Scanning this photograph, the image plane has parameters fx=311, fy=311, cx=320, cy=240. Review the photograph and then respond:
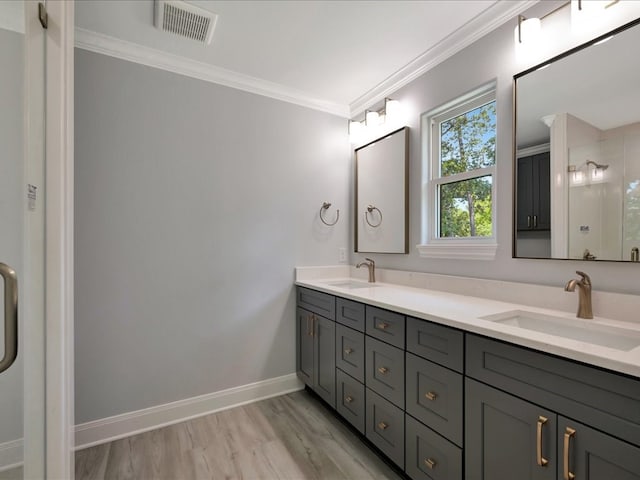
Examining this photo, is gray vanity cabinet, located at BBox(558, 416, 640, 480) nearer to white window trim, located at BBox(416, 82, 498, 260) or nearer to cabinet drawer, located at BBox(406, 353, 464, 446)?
cabinet drawer, located at BBox(406, 353, 464, 446)

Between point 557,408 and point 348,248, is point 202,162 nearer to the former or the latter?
point 348,248

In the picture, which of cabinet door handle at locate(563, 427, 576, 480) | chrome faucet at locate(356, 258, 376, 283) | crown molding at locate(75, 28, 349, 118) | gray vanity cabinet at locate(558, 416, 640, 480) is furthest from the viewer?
chrome faucet at locate(356, 258, 376, 283)

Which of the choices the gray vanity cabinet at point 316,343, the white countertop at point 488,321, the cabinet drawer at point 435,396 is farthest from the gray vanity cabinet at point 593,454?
the gray vanity cabinet at point 316,343

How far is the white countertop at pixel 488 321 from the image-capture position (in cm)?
88

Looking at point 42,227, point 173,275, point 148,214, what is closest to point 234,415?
point 173,275

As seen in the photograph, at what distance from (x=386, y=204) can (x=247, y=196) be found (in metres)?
1.11

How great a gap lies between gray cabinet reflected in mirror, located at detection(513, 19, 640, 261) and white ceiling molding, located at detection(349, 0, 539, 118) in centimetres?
38

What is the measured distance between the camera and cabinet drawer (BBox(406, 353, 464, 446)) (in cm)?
128

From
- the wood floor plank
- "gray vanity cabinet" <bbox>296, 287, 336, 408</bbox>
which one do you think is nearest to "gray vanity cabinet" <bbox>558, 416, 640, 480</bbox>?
"gray vanity cabinet" <bbox>296, 287, 336, 408</bbox>

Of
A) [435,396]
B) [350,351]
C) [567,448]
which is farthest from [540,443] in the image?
[350,351]

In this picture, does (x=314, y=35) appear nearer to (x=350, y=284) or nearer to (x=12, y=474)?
(x=350, y=284)

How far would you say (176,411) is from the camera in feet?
7.13

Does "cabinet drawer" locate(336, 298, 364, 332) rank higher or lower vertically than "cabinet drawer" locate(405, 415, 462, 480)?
higher

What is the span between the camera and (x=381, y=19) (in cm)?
179
